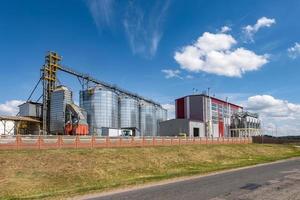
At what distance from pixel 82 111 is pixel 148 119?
30121 millimetres

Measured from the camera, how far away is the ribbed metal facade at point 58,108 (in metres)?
63.9

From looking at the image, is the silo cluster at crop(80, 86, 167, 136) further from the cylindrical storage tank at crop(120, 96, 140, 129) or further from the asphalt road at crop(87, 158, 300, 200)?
the asphalt road at crop(87, 158, 300, 200)

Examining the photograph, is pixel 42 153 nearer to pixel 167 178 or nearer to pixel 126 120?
pixel 167 178

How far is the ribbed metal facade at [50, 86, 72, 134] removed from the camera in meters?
63.9

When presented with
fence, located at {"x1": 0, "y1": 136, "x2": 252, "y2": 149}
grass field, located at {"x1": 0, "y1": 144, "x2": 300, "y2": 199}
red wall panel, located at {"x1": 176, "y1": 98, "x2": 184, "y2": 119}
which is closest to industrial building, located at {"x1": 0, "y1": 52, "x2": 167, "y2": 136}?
red wall panel, located at {"x1": 176, "y1": 98, "x2": 184, "y2": 119}

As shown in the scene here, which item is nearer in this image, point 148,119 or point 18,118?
point 18,118

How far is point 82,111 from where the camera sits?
69000 millimetres

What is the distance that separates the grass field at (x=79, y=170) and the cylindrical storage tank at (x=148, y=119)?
172 ft

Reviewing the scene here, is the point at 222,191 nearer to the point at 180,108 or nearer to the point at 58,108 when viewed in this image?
the point at 58,108

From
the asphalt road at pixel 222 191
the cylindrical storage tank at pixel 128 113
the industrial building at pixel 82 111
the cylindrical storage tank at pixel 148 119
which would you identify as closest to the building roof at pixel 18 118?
the industrial building at pixel 82 111

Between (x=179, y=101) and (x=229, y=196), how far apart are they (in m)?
76.5

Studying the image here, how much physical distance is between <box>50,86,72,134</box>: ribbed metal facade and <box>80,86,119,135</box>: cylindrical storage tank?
9.04 m

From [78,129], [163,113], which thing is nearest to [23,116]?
[78,129]

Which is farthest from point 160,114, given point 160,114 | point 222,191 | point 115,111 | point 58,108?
point 222,191
